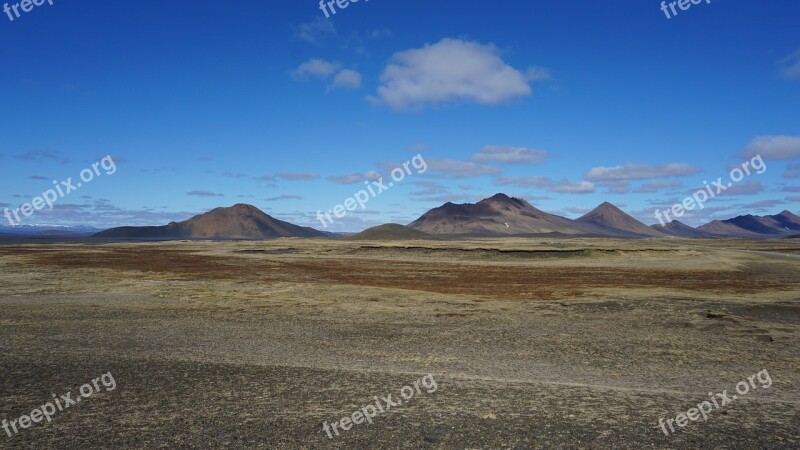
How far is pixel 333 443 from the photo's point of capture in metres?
8.84

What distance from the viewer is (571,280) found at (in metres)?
43.2

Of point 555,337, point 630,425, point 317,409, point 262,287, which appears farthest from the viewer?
point 262,287

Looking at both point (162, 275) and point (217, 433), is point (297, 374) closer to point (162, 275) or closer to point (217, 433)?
point (217, 433)

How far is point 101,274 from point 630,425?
43.4m

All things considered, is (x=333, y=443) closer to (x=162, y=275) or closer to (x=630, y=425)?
(x=630, y=425)

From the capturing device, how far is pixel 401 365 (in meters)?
14.5

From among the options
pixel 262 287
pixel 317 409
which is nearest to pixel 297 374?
pixel 317 409

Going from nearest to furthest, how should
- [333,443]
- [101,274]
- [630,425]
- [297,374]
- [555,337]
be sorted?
[333,443] < [630,425] < [297,374] < [555,337] < [101,274]

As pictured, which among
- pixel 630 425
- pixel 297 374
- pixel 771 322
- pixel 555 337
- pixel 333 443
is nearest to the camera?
pixel 333 443

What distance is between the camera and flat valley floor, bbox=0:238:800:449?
9266 millimetres

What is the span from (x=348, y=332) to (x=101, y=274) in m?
31.7

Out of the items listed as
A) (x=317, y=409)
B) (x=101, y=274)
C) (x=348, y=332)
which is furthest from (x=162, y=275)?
(x=317, y=409)

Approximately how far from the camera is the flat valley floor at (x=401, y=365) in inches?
365

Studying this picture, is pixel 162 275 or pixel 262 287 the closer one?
pixel 262 287
